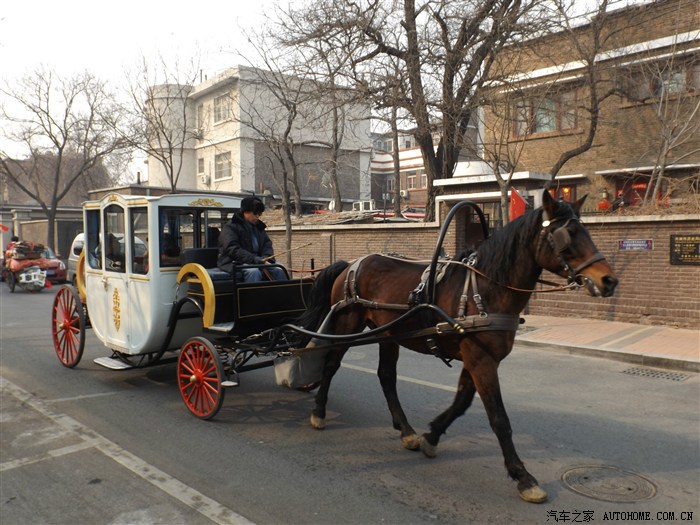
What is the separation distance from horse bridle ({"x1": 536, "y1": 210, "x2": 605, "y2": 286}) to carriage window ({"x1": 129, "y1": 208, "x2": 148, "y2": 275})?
14.1 ft

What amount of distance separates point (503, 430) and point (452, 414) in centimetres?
66

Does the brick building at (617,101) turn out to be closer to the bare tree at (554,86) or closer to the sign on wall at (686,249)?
the bare tree at (554,86)

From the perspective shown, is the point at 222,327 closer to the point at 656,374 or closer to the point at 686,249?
the point at 656,374

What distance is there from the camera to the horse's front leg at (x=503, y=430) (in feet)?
12.5

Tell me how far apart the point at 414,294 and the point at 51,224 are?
29.4m

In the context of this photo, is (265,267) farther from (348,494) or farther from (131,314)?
(348,494)

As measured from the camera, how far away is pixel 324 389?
530 centimetres

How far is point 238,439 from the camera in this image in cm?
508

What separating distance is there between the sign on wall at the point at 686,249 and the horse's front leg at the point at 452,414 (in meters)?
8.17

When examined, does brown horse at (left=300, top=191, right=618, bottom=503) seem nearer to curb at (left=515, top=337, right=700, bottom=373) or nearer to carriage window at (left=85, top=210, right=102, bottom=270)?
carriage window at (left=85, top=210, right=102, bottom=270)

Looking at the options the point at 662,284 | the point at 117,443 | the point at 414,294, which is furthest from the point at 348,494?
the point at 662,284

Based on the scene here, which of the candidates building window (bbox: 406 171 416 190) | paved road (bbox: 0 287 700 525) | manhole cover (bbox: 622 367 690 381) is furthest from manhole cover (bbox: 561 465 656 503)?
building window (bbox: 406 171 416 190)

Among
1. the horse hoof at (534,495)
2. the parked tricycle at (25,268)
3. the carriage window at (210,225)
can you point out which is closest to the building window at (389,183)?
the parked tricycle at (25,268)

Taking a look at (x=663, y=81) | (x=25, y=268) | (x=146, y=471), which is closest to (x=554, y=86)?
(x=663, y=81)
